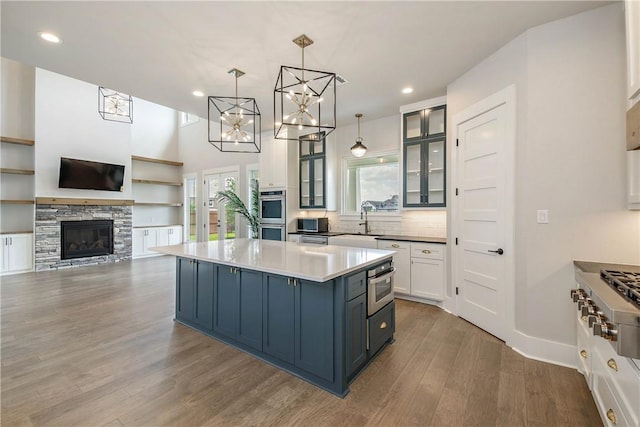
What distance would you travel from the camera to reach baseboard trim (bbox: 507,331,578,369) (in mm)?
2355

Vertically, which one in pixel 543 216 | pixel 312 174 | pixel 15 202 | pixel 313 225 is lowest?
pixel 313 225

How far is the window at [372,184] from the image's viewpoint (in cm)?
496

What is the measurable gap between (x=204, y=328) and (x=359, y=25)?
3.40 m

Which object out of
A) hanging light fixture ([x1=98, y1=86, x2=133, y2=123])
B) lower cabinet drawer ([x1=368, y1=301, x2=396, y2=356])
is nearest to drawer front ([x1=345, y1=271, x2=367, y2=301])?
lower cabinet drawer ([x1=368, y1=301, x2=396, y2=356])

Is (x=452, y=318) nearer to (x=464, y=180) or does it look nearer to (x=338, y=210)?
(x=464, y=180)

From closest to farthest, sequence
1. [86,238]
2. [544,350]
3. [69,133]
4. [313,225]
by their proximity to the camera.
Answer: [544,350], [313,225], [69,133], [86,238]

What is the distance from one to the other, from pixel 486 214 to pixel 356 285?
1.84 meters

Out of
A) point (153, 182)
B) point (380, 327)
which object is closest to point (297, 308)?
point (380, 327)

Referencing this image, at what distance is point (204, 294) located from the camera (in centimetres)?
296

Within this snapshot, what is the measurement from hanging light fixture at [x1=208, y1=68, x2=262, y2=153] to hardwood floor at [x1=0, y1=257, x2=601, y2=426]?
2.09 metres

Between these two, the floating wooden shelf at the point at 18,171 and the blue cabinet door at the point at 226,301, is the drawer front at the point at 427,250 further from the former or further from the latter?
the floating wooden shelf at the point at 18,171

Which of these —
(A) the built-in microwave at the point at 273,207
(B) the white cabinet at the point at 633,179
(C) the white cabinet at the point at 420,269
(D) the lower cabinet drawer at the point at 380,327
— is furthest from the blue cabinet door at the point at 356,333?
(A) the built-in microwave at the point at 273,207

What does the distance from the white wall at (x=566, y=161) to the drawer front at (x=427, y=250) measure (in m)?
1.13

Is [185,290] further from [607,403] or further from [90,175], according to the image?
[90,175]
